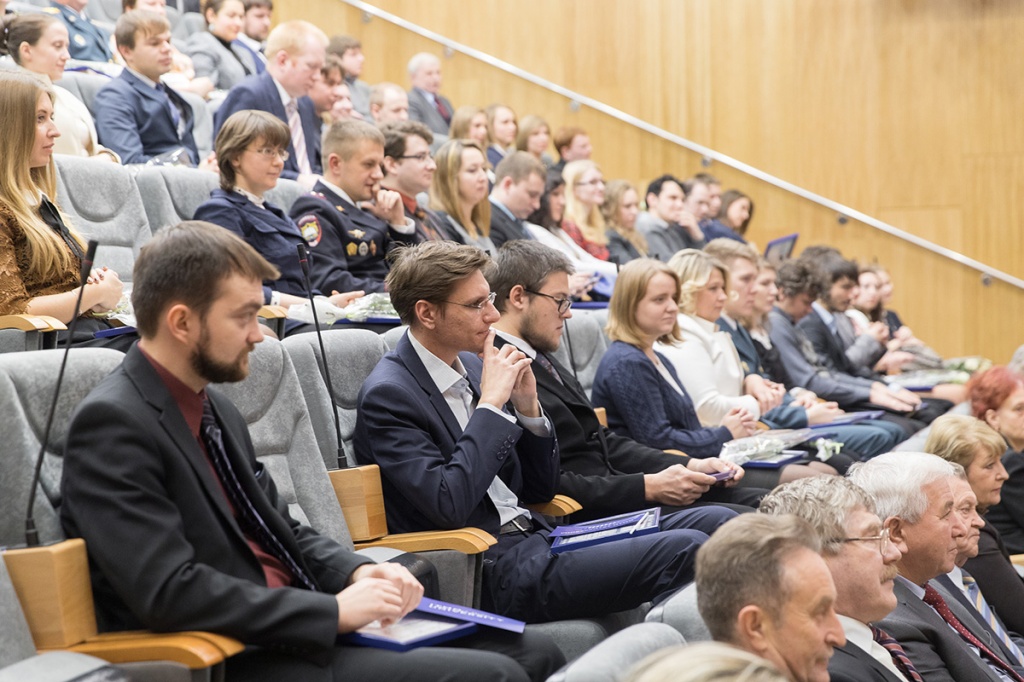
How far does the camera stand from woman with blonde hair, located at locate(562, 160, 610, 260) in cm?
539

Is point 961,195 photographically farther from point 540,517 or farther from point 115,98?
point 540,517

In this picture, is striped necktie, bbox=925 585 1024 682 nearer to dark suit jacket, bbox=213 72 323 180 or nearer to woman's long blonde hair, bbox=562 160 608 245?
dark suit jacket, bbox=213 72 323 180

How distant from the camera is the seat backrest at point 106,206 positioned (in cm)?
294

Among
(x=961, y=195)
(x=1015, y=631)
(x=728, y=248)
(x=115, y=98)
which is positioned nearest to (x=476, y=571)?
(x=1015, y=631)

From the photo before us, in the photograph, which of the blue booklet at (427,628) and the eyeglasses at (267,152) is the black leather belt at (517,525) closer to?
the blue booklet at (427,628)

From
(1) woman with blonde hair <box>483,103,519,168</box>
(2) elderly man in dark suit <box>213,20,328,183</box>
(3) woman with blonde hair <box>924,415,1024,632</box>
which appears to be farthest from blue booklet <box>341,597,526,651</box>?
(1) woman with blonde hair <box>483,103,519,168</box>

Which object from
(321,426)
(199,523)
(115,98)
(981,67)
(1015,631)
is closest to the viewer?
(199,523)

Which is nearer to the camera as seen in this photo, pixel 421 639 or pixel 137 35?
pixel 421 639

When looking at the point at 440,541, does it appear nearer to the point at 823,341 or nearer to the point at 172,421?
the point at 172,421

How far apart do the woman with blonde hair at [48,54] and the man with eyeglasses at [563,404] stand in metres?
1.53

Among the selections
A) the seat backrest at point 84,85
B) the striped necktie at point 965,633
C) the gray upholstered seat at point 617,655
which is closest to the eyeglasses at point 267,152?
the seat backrest at point 84,85

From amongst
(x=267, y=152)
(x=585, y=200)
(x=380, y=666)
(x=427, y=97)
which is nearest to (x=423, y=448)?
(x=380, y=666)

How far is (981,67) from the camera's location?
7102 millimetres

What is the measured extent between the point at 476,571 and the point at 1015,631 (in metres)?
1.44
